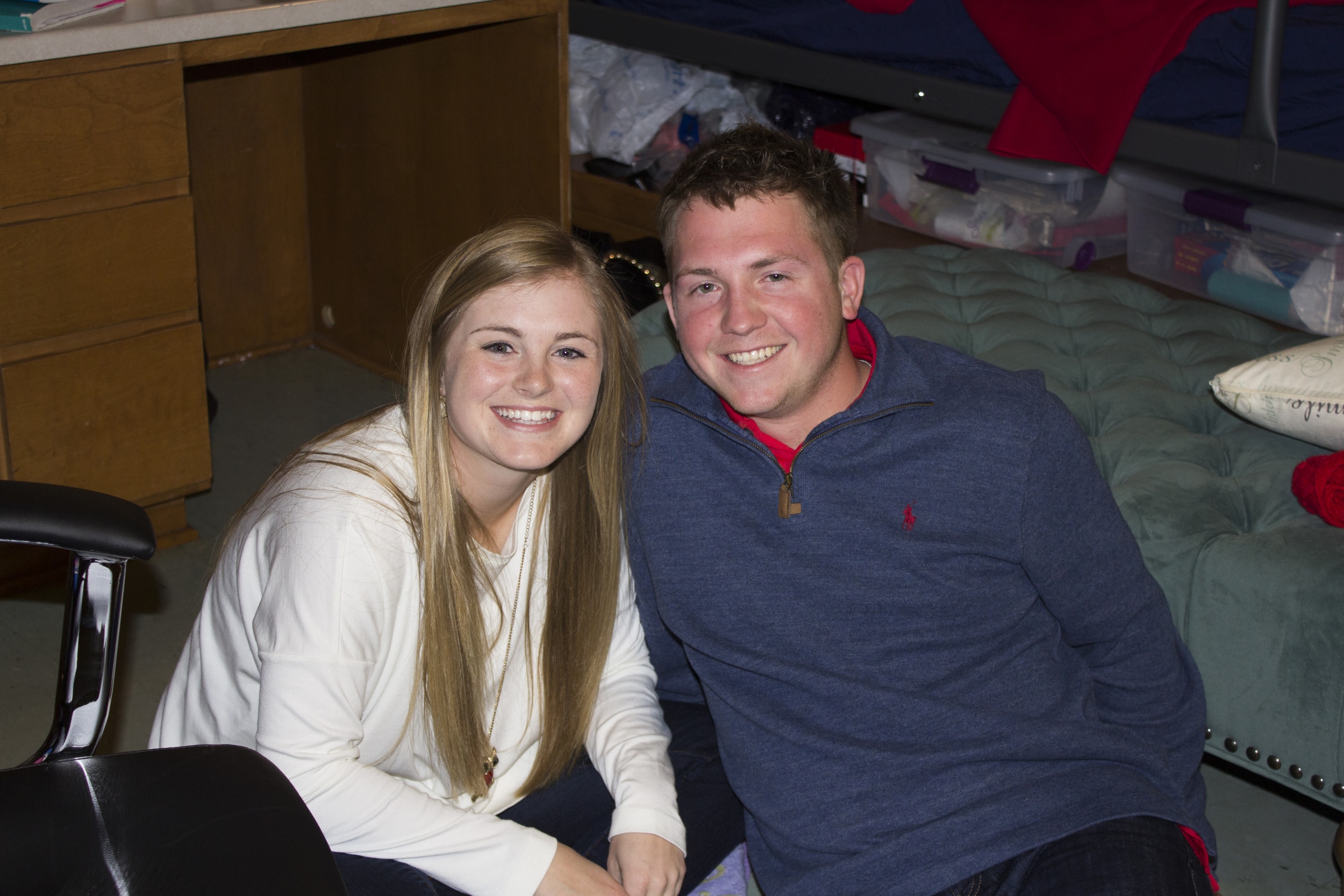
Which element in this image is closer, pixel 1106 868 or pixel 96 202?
pixel 1106 868

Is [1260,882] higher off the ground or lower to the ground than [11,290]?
lower

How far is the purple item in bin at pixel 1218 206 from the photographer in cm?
224

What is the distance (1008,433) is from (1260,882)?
0.77 meters

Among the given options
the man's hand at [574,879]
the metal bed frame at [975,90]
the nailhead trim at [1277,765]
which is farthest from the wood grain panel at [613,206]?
the man's hand at [574,879]

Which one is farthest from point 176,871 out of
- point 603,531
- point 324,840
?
point 603,531

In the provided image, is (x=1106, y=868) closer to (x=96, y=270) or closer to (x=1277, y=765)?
(x=1277, y=765)

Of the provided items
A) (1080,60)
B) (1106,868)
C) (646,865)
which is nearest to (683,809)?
(646,865)

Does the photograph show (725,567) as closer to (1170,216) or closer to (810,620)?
(810,620)

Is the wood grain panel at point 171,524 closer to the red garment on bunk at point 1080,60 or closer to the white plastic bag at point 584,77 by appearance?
the white plastic bag at point 584,77

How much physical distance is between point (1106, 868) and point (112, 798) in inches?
31.7

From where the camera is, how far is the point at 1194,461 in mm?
1577

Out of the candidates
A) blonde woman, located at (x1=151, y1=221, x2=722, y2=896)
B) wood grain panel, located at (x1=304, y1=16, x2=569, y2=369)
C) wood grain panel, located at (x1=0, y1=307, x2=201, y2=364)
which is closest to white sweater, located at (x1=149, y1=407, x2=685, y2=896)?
blonde woman, located at (x1=151, y1=221, x2=722, y2=896)

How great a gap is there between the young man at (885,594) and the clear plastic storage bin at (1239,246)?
1096 millimetres

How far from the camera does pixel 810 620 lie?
1.22m
